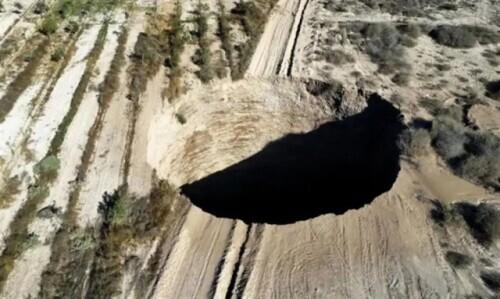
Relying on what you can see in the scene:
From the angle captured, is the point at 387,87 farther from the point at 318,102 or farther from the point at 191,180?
the point at 191,180

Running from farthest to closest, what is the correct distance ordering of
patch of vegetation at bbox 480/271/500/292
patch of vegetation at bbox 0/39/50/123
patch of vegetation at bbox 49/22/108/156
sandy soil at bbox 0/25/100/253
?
patch of vegetation at bbox 0/39/50/123, patch of vegetation at bbox 49/22/108/156, sandy soil at bbox 0/25/100/253, patch of vegetation at bbox 480/271/500/292

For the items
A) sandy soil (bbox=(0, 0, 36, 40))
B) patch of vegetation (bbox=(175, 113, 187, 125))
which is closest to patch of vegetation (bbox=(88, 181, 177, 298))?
patch of vegetation (bbox=(175, 113, 187, 125))

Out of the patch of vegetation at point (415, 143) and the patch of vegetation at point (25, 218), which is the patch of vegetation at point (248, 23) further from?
the patch of vegetation at point (25, 218)

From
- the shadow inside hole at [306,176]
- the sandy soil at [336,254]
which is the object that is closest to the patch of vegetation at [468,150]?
the sandy soil at [336,254]

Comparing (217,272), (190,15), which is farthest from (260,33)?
(217,272)

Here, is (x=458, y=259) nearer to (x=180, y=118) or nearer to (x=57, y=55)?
(x=180, y=118)

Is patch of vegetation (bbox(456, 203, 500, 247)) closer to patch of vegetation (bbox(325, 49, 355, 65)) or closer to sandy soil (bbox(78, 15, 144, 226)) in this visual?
patch of vegetation (bbox(325, 49, 355, 65))

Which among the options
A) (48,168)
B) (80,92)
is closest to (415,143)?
(48,168)
